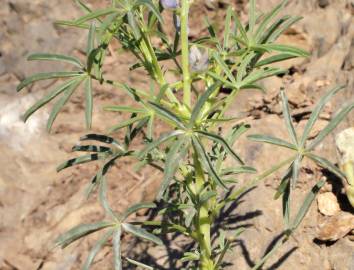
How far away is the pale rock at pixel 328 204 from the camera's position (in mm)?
1919

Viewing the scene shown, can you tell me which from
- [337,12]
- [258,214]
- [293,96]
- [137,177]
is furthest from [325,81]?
[137,177]

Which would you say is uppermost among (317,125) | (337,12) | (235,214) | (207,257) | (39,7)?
(337,12)

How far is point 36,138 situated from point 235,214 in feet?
4.00

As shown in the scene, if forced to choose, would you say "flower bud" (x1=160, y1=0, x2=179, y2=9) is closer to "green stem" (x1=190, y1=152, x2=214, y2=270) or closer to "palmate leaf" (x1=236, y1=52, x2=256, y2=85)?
"palmate leaf" (x1=236, y1=52, x2=256, y2=85)

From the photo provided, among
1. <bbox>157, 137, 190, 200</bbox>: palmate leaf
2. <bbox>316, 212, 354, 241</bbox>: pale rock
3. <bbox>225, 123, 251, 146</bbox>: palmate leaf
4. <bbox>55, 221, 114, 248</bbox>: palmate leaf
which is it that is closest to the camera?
<bbox>157, 137, 190, 200</bbox>: palmate leaf

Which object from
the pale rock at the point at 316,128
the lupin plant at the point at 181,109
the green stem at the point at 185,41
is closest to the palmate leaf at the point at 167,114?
the lupin plant at the point at 181,109

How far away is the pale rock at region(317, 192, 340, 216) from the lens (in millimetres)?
1919

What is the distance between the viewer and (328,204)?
6.36ft

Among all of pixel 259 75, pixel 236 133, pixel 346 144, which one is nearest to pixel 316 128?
pixel 346 144

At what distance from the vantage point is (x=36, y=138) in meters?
2.83

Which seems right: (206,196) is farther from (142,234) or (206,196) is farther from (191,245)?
(191,245)

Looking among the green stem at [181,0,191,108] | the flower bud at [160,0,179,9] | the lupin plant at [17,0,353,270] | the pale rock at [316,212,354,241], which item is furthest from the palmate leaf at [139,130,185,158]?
the pale rock at [316,212,354,241]

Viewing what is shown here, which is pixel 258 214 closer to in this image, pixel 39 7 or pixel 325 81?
pixel 325 81

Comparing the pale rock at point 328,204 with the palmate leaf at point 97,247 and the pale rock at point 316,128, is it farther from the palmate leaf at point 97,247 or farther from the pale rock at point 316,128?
the palmate leaf at point 97,247
